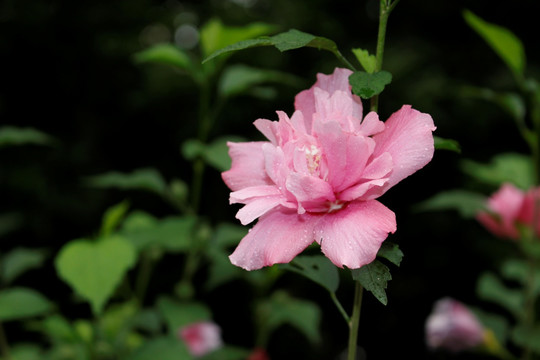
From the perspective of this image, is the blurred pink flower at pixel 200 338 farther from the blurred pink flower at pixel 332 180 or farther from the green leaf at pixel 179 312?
the blurred pink flower at pixel 332 180

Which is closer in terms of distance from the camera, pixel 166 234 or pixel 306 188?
pixel 306 188

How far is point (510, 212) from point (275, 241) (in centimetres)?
92

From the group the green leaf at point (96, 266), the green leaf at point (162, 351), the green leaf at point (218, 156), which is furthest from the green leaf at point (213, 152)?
the green leaf at point (162, 351)

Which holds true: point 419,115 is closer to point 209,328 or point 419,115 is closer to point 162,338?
point 162,338

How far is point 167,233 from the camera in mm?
1010

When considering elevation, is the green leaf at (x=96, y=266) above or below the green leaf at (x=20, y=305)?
above

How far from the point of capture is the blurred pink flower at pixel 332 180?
0.43m

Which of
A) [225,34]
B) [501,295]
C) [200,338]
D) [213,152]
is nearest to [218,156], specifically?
[213,152]

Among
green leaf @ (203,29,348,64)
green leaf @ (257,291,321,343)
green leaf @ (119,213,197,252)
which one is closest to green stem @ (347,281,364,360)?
green leaf @ (203,29,348,64)

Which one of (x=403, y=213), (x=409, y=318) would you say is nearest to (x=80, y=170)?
(x=403, y=213)

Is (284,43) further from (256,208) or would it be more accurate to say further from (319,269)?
(319,269)

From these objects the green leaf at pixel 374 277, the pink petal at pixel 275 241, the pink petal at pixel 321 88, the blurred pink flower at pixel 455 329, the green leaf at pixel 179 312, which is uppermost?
the pink petal at pixel 321 88

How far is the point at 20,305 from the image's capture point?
0.97 meters

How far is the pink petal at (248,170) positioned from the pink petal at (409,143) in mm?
130
